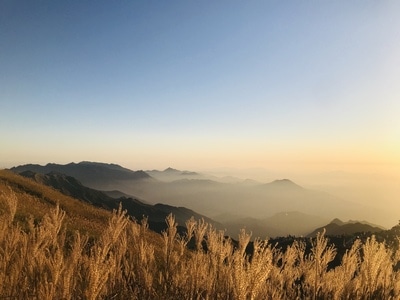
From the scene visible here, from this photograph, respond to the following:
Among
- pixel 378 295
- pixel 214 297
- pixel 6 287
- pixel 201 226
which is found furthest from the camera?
pixel 201 226

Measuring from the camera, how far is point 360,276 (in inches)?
299

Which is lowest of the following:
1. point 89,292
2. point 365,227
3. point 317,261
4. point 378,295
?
point 365,227

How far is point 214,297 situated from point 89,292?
3323 mm

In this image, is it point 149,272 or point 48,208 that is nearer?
point 149,272

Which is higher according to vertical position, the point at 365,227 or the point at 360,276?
the point at 360,276

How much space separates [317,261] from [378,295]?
4.53ft

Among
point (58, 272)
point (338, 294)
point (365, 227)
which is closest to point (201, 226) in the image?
point (338, 294)

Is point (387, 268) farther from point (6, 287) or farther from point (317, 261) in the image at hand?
point (6, 287)

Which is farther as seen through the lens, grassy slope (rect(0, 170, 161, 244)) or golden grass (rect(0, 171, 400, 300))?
grassy slope (rect(0, 170, 161, 244))

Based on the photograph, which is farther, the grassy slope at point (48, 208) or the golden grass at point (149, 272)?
the grassy slope at point (48, 208)

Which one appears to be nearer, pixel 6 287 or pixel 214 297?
pixel 6 287

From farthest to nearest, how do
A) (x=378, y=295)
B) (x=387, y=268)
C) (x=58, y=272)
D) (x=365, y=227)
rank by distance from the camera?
(x=365, y=227) < (x=387, y=268) < (x=378, y=295) < (x=58, y=272)

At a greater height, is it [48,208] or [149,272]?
[149,272]

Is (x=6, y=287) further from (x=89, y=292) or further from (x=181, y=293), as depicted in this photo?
(x=181, y=293)
